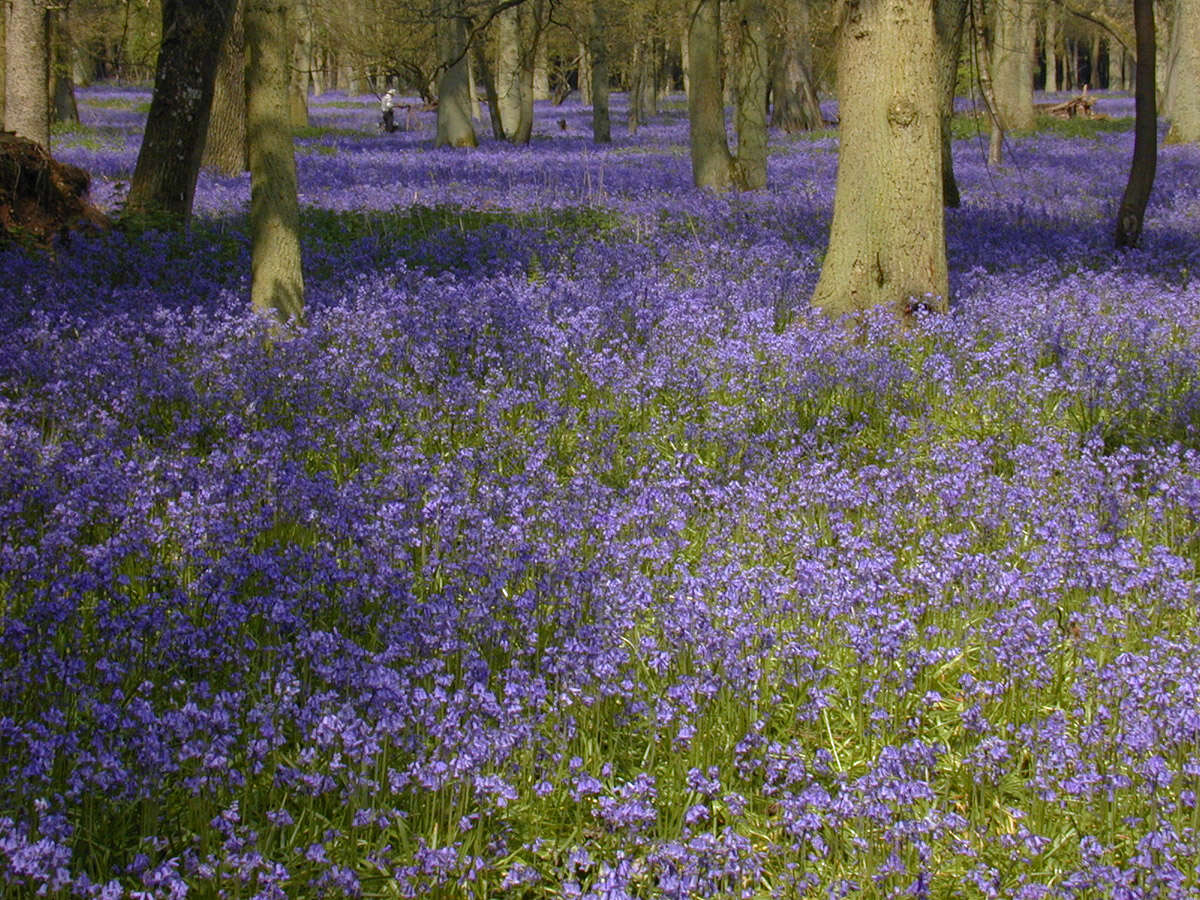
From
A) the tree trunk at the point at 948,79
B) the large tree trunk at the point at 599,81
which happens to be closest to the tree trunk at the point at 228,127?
the tree trunk at the point at 948,79

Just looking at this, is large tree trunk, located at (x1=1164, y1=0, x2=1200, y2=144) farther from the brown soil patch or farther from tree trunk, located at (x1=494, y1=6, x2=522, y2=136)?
the brown soil patch

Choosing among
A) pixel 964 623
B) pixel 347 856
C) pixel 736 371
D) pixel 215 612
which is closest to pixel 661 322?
pixel 736 371

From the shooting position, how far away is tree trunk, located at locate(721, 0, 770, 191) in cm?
1431

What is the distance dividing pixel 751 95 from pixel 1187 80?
1276 cm

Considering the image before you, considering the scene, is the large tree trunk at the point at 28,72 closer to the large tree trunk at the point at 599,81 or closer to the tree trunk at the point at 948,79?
the tree trunk at the point at 948,79

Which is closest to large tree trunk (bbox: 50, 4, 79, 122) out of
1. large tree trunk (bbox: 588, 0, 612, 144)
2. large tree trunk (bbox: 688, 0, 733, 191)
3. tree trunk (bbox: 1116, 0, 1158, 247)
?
large tree trunk (bbox: 588, 0, 612, 144)

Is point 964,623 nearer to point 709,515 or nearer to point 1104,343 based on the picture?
point 709,515

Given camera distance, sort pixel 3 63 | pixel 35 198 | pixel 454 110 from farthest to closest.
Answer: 1. pixel 454 110
2. pixel 3 63
3. pixel 35 198

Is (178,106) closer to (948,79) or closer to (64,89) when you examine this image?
(948,79)

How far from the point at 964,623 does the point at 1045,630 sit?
35 cm

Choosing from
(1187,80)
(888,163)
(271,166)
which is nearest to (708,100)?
(888,163)

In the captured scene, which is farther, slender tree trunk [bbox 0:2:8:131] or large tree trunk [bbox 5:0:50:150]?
slender tree trunk [bbox 0:2:8:131]

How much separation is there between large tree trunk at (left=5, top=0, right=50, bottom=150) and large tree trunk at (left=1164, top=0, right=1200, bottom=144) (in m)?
20.0

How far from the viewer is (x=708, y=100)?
14.4 metres
